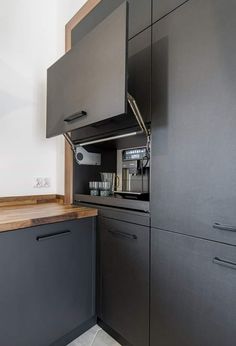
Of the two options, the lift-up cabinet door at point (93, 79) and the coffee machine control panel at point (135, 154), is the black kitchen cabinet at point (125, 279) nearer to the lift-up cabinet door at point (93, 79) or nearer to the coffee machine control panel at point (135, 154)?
the coffee machine control panel at point (135, 154)

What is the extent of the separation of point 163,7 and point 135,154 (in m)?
0.77

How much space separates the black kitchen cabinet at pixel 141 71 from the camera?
1.13 m

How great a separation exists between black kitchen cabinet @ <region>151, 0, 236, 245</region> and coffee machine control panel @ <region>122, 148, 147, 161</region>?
23 centimetres

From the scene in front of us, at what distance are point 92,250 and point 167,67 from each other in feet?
3.79

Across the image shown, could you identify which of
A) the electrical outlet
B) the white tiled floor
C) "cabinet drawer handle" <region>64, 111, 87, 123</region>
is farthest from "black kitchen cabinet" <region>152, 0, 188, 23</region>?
the white tiled floor

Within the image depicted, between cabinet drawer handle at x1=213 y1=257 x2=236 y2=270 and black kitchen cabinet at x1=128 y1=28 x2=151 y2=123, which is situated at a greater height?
black kitchen cabinet at x1=128 y1=28 x2=151 y2=123

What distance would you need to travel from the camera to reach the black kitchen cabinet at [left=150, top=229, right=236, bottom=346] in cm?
81

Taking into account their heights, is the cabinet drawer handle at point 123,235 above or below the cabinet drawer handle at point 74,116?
below

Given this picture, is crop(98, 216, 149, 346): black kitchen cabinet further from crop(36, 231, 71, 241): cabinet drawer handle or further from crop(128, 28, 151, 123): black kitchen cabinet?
crop(128, 28, 151, 123): black kitchen cabinet

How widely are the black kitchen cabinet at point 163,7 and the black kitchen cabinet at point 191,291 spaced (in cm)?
106

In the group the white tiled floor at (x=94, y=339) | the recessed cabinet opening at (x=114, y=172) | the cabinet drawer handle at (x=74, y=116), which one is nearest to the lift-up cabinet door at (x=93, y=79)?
the cabinet drawer handle at (x=74, y=116)

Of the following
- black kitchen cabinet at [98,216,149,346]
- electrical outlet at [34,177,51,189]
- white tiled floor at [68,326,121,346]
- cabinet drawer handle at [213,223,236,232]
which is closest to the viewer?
cabinet drawer handle at [213,223,236,232]

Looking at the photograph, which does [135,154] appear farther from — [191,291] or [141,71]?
[191,291]

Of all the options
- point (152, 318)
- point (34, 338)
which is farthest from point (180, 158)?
point (34, 338)
